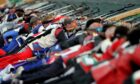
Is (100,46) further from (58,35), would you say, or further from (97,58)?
(58,35)

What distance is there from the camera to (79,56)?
Answer: 14.1 feet

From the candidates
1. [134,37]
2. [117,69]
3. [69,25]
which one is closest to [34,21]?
[69,25]

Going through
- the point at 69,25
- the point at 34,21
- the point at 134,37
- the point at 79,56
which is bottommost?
the point at 34,21

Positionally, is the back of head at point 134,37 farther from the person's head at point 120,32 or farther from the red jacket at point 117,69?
the person's head at point 120,32

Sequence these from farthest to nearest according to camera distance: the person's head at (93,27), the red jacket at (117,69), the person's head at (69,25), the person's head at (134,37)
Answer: the person's head at (69,25) → the person's head at (93,27) → the person's head at (134,37) → the red jacket at (117,69)

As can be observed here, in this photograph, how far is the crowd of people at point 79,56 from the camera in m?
3.41

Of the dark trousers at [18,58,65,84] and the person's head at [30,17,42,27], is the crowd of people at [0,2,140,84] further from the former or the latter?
the person's head at [30,17,42,27]

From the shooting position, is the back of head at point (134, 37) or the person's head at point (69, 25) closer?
the back of head at point (134, 37)

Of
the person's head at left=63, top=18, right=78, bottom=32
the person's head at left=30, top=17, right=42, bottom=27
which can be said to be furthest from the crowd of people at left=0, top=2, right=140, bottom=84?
the person's head at left=30, top=17, right=42, bottom=27

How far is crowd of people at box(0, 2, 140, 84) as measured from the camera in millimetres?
3414

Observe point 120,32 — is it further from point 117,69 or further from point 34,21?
point 34,21

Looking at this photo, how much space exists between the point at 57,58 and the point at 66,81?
2.25 ft

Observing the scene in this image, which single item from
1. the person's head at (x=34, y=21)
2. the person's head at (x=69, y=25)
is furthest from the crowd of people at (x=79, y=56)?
the person's head at (x=34, y=21)

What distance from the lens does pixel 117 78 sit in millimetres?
3373
